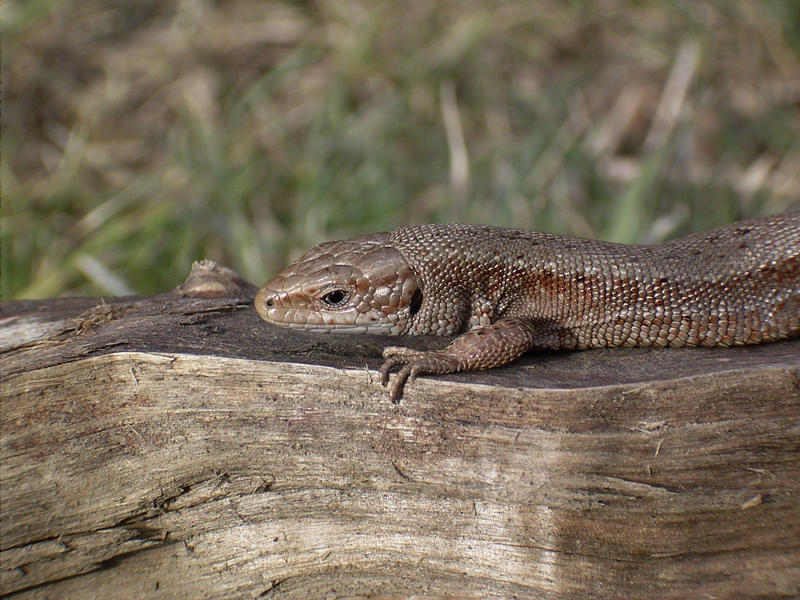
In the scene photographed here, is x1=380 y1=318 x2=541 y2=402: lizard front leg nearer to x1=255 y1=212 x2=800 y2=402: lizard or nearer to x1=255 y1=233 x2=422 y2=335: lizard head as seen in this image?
x1=255 y1=212 x2=800 y2=402: lizard

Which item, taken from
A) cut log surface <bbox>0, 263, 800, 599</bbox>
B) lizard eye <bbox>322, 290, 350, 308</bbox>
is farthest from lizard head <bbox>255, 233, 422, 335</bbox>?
cut log surface <bbox>0, 263, 800, 599</bbox>

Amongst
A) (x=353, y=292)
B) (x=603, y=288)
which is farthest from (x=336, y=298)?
(x=603, y=288)

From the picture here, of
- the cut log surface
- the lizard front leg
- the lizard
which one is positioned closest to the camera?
the cut log surface

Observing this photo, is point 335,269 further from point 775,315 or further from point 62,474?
point 775,315

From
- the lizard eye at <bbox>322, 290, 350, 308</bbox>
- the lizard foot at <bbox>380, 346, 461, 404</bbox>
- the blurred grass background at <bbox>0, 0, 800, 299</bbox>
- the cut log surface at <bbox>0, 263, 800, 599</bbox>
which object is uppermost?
the blurred grass background at <bbox>0, 0, 800, 299</bbox>

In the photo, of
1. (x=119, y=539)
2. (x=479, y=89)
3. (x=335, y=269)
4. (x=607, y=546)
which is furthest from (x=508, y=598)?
(x=479, y=89)

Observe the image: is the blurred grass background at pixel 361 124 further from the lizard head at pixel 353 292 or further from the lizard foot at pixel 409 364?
the lizard foot at pixel 409 364
